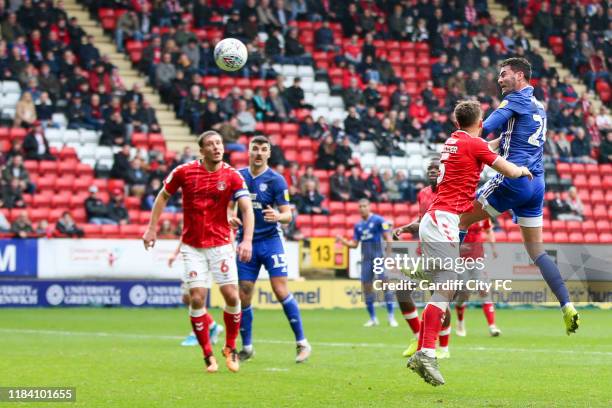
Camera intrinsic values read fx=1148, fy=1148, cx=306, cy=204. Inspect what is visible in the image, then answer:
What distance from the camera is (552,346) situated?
15.3m

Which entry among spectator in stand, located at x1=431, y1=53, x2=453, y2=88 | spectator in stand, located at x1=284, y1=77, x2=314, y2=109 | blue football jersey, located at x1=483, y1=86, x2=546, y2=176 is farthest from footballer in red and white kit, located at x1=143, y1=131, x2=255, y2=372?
spectator in stand, located at x1=431, y1=53, x2=453, y2=88

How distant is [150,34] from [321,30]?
518 cm

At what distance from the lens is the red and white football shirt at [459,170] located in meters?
10.0

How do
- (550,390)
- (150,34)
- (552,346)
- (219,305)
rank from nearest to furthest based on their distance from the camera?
(550,390), (552,346), (219,305), (150,34)

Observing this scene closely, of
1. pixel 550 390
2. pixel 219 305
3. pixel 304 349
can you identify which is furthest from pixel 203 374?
pixel 219 305

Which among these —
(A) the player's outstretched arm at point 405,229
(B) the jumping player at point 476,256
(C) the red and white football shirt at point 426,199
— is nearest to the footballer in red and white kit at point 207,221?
(A) the player's outstretched arm at point 405,229

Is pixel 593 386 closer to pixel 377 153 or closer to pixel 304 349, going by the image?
pixel 304 349

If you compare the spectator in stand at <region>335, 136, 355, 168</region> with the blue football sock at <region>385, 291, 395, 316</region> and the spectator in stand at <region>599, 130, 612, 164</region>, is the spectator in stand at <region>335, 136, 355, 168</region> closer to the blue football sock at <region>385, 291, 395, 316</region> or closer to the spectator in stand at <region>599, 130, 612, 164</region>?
the spectator in stand at <region>599, 130, 612, 164</region>

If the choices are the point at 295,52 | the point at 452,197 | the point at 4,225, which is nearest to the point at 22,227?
the point at 4,225

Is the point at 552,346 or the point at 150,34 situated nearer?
the point at 552,346

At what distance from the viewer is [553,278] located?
11.1m

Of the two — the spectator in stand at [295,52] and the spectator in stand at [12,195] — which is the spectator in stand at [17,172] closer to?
the spectator in stand at [12,195]

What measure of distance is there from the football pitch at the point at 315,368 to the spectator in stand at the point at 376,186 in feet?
29.1

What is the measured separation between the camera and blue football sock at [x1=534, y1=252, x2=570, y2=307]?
10930 millimetres
